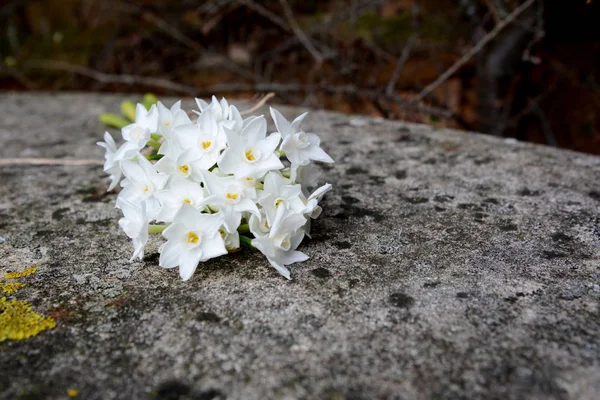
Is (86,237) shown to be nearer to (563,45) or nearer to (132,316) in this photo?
(132,316)


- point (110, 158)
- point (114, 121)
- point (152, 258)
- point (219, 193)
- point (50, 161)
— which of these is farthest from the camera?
point (114, 121)

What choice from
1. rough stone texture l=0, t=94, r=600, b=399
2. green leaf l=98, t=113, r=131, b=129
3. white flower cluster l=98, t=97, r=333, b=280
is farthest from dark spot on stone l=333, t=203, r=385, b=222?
green leaf l=98, t=113, r=131, b=129

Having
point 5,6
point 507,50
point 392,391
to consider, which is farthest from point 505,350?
point 5,6

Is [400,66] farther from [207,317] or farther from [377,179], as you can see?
[207,317]

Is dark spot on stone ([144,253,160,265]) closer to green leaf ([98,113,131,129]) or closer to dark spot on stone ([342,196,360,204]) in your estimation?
dark spot on stone ([342,196,360,204])

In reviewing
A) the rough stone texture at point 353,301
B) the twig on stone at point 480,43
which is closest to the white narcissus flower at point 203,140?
the rough stone texture at point 353,301

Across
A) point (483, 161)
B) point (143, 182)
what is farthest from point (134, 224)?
point (483, 161)
